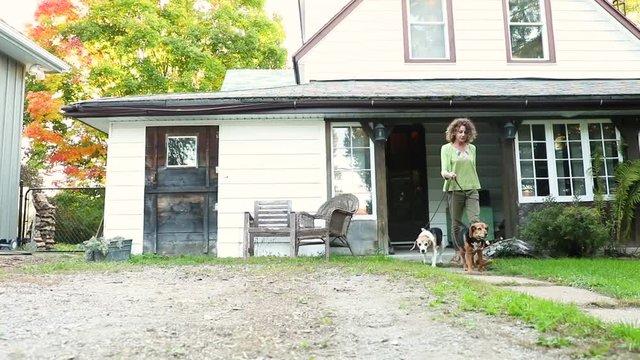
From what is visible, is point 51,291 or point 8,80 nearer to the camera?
point 51,291

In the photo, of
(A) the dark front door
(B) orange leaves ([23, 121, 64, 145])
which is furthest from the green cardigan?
(B) orange leaves ([23, 121, 64, 145])

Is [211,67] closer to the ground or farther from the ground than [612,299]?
farther from the ground

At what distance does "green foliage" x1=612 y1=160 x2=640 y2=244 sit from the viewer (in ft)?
23.2

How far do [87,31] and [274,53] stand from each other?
21.1 feet

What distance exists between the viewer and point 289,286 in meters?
4.11

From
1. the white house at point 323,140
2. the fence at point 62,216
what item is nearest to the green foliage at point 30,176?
the fence at point 62,216

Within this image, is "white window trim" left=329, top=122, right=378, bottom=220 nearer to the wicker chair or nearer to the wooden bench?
the wicker chair

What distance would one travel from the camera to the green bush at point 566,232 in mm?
6605

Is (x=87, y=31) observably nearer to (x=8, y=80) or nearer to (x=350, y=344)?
(x=8, y=80)

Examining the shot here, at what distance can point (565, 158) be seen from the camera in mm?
7848

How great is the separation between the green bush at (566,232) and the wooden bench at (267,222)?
11.6 ft

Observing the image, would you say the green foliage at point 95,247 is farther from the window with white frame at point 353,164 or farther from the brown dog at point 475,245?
the brown dog at point 475,245

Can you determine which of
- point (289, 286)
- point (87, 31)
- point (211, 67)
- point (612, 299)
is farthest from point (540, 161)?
point (87, 31)

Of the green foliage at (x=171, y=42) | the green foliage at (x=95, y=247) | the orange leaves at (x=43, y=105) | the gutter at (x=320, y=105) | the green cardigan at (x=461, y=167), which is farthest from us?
the green foliage at (x=171, y=42)
